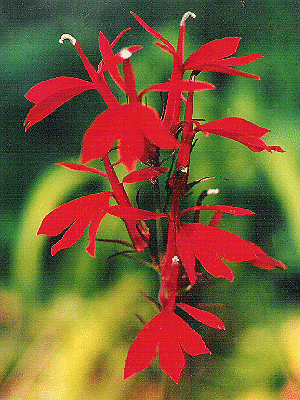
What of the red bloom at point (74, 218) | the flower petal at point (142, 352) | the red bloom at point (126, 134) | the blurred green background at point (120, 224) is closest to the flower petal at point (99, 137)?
the red bloom at point (126, 134)

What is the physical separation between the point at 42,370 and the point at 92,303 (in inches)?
5.3

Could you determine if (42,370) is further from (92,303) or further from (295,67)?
(295,67)

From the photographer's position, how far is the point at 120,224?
715mm

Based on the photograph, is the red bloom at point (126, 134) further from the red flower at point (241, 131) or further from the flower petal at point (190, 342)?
the flower petal at point (190, 342)

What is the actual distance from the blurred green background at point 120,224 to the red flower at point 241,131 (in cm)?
26

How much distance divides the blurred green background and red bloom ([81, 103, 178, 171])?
35 centimetres

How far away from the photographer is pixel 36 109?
41 cm

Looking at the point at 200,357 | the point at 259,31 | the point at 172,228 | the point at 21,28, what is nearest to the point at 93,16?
the point at 21,28

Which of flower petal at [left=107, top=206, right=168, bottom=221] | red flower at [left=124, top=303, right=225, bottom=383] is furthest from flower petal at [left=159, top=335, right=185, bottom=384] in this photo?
flower petal at [left=107, top=206, right=168, bottom=221]

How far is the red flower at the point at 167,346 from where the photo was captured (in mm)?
425

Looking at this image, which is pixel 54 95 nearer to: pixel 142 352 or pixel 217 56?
pixel 217 56

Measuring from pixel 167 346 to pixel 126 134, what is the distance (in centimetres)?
23

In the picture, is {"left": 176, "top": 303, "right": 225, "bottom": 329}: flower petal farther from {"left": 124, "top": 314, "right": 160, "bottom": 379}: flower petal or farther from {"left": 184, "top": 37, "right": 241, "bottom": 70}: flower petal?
{"left": 184, "top": 37, "right": 241, "bottom": 70}: flower petal

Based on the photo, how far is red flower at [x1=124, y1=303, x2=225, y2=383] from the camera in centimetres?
43
